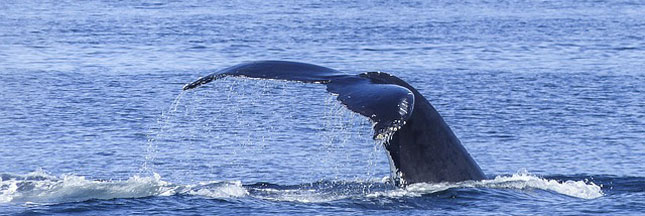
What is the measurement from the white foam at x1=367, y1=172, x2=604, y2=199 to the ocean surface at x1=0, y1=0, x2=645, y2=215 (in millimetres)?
21

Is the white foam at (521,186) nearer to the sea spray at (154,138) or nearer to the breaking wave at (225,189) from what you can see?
the breaking wave at (225,189)

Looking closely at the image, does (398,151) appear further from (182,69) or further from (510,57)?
(510,57)

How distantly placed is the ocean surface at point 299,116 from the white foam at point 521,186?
0.02m

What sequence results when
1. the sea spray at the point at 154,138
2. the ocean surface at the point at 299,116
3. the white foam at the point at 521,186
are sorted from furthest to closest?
the sea spray at the point at 154,138
the ocean surface at the point at 299,116
the white foam at the point at 521,186

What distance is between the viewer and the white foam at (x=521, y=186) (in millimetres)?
8641

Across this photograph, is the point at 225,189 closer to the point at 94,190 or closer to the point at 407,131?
the point at 94,190

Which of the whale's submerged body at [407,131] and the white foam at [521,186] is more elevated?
the whale's submerged body at [407,131]

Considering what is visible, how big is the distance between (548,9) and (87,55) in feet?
59.2

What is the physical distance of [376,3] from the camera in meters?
40.4

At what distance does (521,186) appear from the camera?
9773 mm

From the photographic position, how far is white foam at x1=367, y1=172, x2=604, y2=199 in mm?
8641

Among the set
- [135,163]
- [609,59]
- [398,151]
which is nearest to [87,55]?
[609,59]

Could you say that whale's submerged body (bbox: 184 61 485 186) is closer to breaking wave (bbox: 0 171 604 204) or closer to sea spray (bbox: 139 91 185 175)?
breaking wave (bbox: 0 171 604 204)

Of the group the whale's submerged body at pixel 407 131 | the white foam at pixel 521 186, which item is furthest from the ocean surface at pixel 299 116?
the whale's submerged body at pixel 407 131
